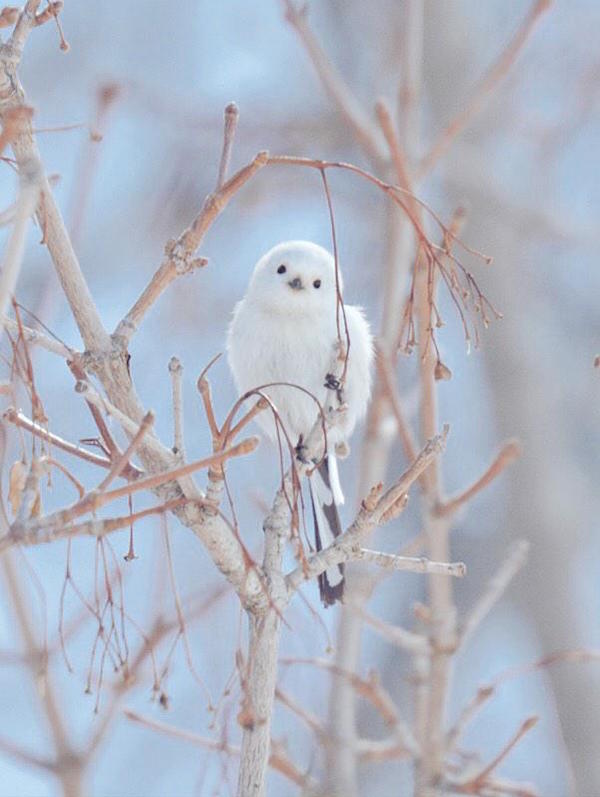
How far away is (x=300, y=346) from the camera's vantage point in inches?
91.7

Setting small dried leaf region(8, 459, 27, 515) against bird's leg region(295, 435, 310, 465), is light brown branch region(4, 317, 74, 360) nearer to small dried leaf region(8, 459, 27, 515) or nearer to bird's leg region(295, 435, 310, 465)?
small dried leaf region(8, 459, 27, 515)

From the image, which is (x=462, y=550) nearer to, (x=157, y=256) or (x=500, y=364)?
(x=500, y=364)

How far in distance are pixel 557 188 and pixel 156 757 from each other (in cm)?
284

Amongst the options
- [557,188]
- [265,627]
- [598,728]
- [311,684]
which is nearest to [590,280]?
[557,188]

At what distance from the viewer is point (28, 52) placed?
5.21 meters

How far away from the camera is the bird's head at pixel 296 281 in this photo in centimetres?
240

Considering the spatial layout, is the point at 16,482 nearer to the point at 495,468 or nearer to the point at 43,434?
the point at 43,434

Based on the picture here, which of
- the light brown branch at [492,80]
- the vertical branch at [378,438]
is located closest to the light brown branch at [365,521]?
the vertical branch at [378,438]

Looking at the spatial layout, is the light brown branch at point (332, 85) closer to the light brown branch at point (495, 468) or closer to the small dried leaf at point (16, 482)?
the light brown branch at point (495, 468)

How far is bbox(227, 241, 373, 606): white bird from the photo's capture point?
228cm

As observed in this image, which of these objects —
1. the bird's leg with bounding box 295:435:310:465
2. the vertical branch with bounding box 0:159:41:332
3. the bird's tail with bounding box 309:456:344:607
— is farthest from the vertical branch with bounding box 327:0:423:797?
the vertical branch with bounding box 0:159:41:332

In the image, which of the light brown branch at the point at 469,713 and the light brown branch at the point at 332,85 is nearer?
the light brown branch at the point at 469,713

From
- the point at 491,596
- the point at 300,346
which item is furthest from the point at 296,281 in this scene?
the point at 491,596

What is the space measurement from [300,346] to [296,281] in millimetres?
158
